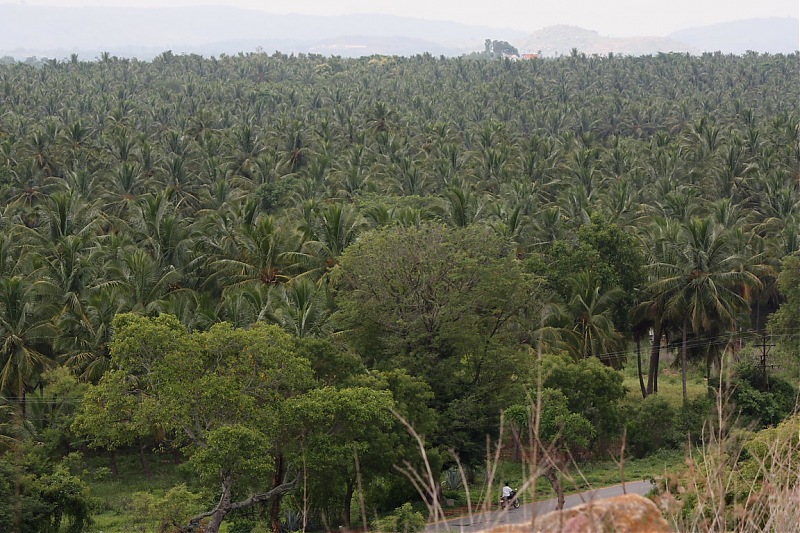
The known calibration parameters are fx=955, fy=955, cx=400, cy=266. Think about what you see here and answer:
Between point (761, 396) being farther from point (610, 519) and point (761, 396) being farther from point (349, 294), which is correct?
point (610, 519)

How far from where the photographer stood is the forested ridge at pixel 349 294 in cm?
2288

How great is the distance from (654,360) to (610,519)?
35.9 m

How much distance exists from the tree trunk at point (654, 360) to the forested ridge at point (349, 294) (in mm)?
136

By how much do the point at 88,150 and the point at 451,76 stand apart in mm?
76256

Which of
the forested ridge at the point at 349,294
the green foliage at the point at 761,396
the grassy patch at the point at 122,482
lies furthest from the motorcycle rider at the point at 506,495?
the grassy patch at the point at 122,482

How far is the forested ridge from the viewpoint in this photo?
2288 cm

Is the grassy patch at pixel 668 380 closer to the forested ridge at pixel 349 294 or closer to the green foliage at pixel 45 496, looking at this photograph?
the forested ridge at pixel 349 294

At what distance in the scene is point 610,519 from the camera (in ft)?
19.0

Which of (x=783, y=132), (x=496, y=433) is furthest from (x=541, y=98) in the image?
(x=496, y=433)

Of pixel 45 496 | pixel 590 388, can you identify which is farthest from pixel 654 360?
pixel 45 496

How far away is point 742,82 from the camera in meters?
117

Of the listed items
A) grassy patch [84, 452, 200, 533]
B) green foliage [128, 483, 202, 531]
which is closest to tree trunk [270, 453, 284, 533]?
green foliage [128, 483, 202, 531]

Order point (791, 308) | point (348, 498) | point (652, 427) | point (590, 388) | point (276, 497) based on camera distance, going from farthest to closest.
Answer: point (791, 308) < point (652, 427) < point (590, 388) < point (348, 498) < point (276, 497)

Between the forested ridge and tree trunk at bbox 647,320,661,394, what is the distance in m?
0.14
